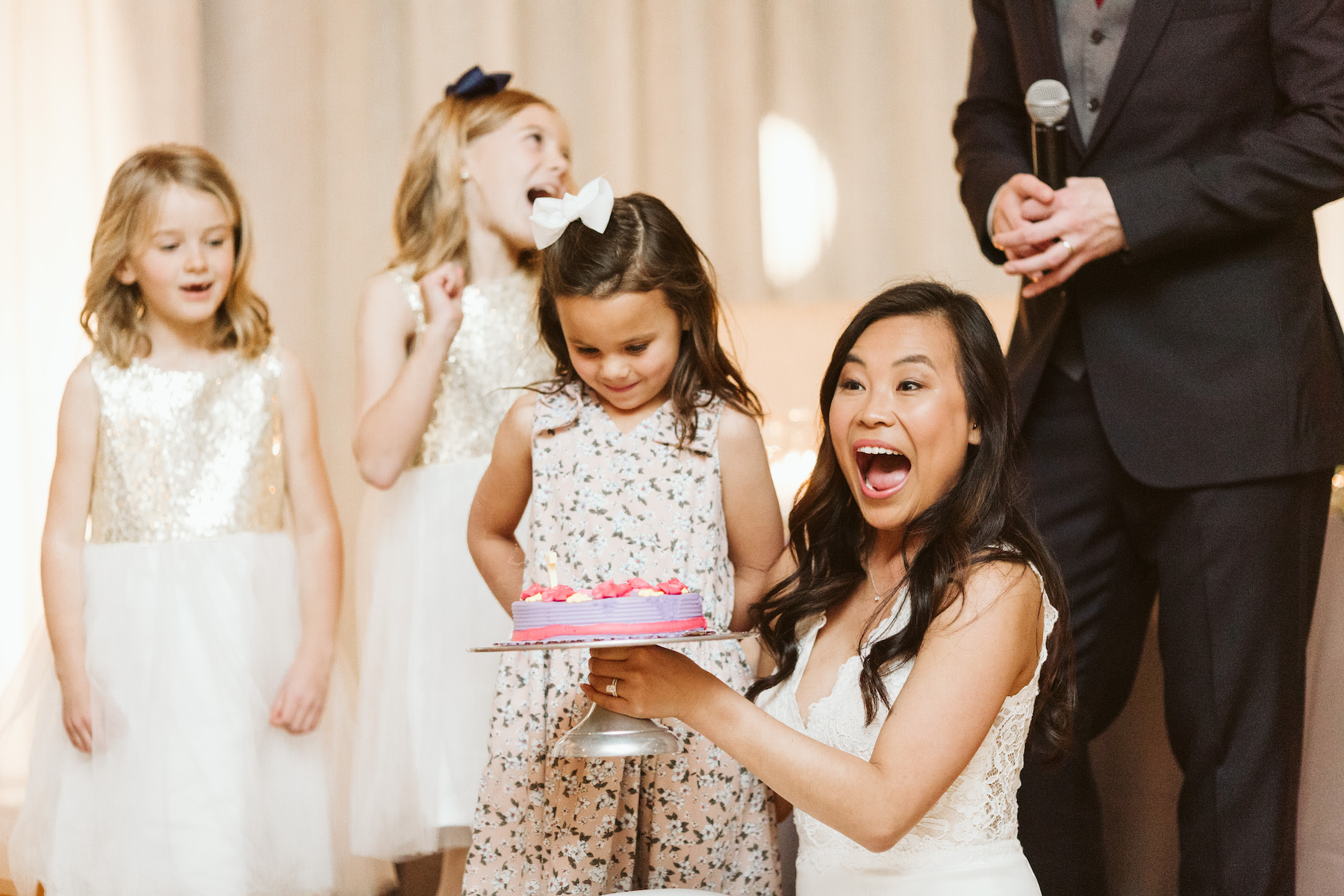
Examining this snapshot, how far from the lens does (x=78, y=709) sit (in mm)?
2586

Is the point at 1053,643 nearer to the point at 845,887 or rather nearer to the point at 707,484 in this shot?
the point at 845,887

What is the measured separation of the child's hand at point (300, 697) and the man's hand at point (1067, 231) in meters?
1.62

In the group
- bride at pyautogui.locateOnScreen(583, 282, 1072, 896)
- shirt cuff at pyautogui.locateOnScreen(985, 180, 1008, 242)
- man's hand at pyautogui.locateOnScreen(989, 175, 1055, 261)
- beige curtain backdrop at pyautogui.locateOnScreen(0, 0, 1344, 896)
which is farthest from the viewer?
beige curtain backdrop at pyautogui.locateOnScreen(0, 0, 1344, 896)

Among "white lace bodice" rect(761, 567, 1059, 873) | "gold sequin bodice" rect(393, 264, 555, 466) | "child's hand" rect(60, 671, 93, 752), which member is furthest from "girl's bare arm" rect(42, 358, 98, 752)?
"white lace bodice" rect(761, 567, 1059, 873)

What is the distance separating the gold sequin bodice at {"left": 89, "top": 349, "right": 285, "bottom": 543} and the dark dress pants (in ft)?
5.37

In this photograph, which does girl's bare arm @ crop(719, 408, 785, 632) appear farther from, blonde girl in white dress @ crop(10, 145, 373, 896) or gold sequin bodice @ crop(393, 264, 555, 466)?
blonde girl in white dress @ crop(10, 145, 373, 896)

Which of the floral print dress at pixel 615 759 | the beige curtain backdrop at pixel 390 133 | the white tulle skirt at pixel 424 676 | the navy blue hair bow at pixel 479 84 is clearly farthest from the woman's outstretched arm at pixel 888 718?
the beige curtain backdrop at pixel 390 133

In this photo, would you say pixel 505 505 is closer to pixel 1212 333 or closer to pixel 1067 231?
pixel 1067 231

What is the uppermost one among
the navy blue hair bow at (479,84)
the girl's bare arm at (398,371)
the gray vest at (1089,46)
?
the navy blue hair bow at (479,84)

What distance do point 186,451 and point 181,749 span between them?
617 mm

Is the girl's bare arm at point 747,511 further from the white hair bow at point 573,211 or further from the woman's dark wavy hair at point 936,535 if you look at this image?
the white hair bow at point 573,211

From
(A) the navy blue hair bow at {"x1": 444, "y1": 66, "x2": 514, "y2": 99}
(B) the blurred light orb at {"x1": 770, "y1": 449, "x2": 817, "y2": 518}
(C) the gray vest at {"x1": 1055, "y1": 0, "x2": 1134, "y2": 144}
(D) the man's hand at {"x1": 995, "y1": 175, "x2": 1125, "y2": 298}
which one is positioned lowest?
(B) the blurred light orb at {"x1": 770, "y1": 449, "x2": 817, "y2": 518}

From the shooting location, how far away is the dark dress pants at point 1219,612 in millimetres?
2129

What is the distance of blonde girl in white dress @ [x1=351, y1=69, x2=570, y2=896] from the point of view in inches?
110
